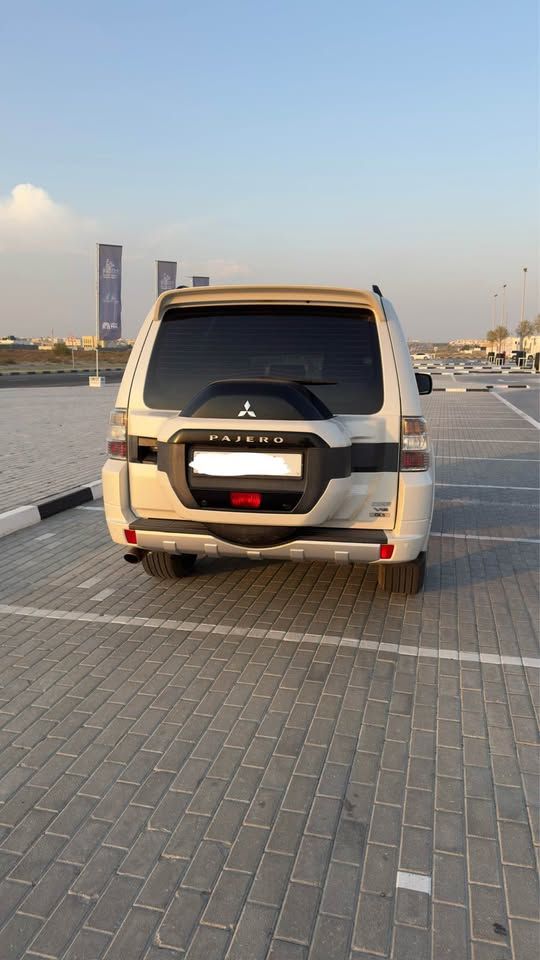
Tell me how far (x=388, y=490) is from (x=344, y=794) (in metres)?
1.85

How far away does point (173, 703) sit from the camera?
11.0ft

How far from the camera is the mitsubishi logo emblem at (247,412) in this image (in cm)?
385

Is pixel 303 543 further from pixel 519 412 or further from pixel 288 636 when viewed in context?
pixel 519 412

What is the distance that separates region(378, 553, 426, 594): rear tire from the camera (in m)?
4.62

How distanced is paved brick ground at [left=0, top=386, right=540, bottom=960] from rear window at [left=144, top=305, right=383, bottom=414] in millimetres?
1436

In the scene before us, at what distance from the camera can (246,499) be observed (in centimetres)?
395

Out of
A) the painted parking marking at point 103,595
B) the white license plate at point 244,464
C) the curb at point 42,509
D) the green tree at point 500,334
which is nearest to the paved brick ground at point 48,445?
the curb at point 42,509

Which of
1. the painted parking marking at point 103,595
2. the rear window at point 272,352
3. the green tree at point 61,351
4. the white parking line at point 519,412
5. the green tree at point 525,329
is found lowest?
the painted parking marking at point 103,595

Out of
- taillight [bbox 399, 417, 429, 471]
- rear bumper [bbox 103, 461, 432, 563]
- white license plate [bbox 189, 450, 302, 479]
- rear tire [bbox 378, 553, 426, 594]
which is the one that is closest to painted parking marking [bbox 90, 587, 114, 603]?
rear bumper [bbox 103, 461, 432, 563]

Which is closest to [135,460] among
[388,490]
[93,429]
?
[388,490]

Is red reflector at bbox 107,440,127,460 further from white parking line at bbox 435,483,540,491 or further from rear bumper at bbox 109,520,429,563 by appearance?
white parking line at bbox 435,483,540,491

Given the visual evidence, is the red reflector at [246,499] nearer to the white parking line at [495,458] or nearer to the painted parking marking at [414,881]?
the painted parking marking at [414,881]

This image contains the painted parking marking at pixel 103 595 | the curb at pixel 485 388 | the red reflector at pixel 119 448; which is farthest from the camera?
the curb at pixel 485 388

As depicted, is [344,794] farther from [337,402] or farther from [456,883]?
[337,402]
